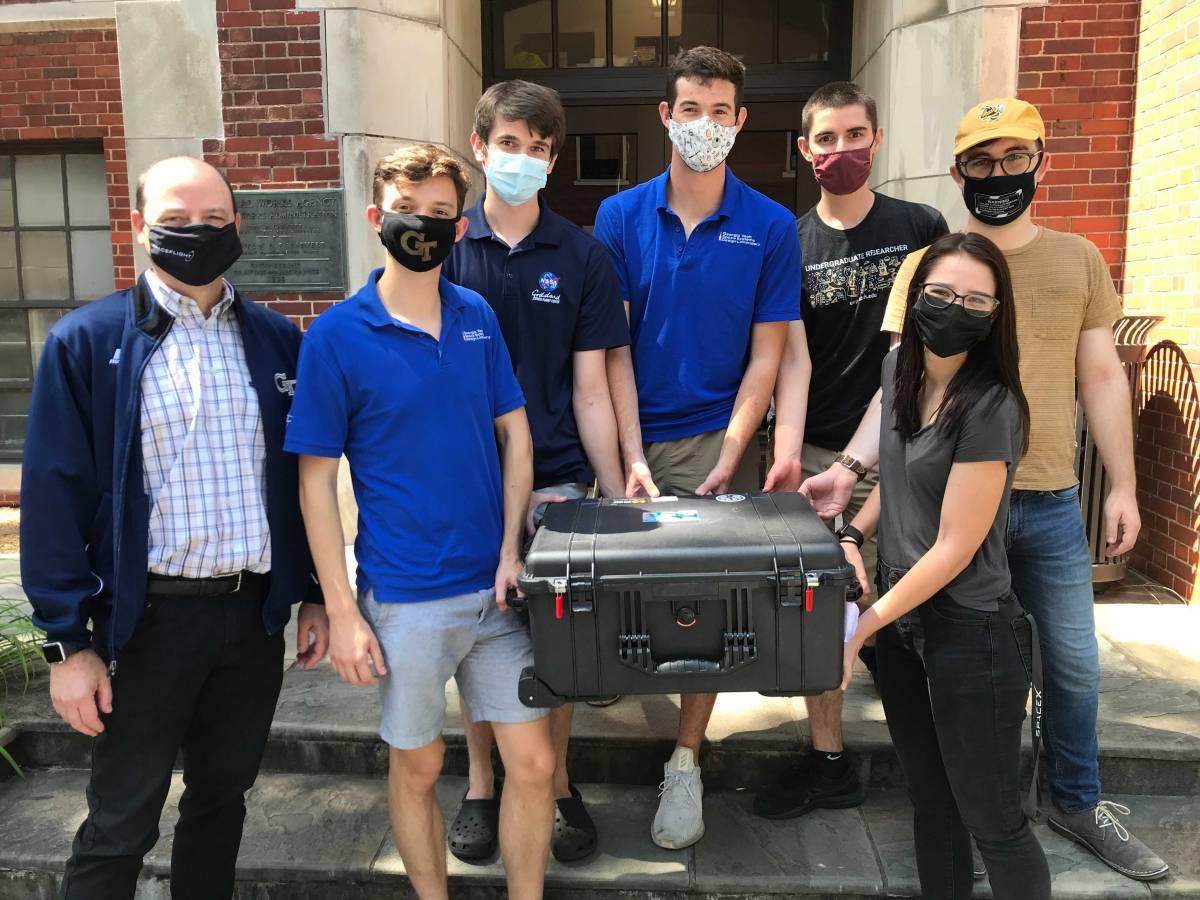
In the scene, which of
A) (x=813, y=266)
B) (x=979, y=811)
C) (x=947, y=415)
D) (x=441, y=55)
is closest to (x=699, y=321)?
(x=813, y=266)

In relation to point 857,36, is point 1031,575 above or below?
below

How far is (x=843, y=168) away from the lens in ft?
10.2

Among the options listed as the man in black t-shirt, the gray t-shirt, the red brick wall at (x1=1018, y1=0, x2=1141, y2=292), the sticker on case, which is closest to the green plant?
the sticker on case

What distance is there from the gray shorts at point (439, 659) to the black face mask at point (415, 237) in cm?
86

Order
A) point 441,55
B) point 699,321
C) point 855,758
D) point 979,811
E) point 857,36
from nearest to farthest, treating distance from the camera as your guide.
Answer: point 979,811 < point 699,321 < point 855,758 < point 441,55 < point 857,36

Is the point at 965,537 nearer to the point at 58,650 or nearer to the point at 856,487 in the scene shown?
the point at 856,487

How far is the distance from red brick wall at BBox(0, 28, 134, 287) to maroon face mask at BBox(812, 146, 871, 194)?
5.57 m

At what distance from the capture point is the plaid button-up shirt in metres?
2.27

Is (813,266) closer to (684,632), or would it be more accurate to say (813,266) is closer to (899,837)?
(684,632)

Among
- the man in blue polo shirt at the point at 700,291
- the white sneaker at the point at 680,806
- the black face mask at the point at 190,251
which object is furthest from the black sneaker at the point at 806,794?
the black face mask at the point at 190,251

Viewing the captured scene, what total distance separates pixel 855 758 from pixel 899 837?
332 mm

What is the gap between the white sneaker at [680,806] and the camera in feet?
10.1

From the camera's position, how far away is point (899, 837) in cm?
316

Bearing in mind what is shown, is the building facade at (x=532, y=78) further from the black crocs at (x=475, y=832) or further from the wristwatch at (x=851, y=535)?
the black crocs at (x=475, y=832)
